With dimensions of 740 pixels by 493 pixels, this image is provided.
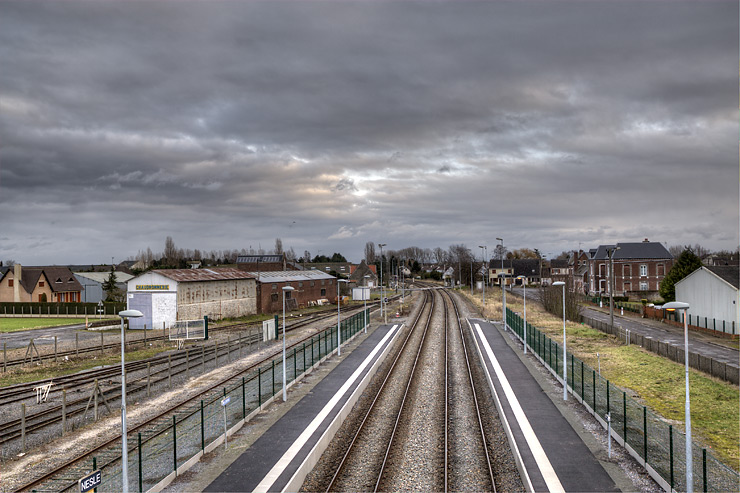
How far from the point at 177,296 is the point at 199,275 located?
5706 mm

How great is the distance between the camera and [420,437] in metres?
20.8

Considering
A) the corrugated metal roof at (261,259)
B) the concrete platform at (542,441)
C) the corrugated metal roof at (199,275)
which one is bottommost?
the concrete platform at (542,441)

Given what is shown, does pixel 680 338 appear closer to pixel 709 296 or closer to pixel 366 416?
pixel 709 296

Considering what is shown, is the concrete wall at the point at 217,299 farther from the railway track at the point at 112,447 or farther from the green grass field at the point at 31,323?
the railway track at the point at 112,447

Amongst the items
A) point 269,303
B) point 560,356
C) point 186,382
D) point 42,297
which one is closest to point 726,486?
point 560,356

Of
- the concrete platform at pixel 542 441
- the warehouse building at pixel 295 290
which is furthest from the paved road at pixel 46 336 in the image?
the concrete platform at pixel 542 441

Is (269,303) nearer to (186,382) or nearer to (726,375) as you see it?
(186,382)

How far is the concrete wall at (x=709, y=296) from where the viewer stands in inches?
1853

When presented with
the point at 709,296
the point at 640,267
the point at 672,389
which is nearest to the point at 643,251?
the point at 640,267

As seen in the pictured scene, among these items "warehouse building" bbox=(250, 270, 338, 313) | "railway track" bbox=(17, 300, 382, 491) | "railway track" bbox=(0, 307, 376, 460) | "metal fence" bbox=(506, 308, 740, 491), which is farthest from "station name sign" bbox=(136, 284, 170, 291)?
"metal fence" bbox=(506, 308, 740, 491)

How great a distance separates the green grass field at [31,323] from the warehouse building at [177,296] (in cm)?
1164

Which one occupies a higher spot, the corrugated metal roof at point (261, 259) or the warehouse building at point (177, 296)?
the corrugated metal roof at point (261, 259)

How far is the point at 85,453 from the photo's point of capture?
61.6 ft

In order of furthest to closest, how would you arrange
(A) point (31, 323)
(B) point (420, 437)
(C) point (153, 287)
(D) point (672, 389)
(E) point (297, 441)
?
(A) point (31, 323) → (C) point (153, 287) → (D) point (672, 389) → (B) point (420, 437) → (E) point (297, 441)
